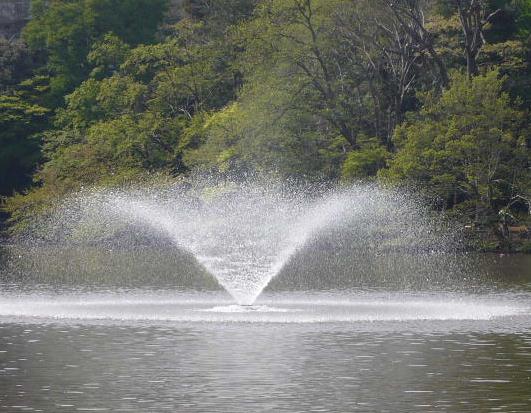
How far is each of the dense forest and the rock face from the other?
19407 mm

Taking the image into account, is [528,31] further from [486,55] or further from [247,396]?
[247,396]

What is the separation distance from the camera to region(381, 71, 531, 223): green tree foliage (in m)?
84.9

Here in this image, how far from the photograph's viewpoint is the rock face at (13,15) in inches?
5709

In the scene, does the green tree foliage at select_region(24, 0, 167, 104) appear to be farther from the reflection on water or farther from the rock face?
the reflection on water

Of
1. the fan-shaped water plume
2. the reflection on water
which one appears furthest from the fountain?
the reflection on water

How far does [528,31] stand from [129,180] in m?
31.5

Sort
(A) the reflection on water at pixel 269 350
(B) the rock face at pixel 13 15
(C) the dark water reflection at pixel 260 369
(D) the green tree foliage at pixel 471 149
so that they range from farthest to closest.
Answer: (B) the rock face at pixel 13 15 < (D) the green tree foliage at pixel 471 149 < (A) the reflection on water at pixel 269 350 < (C) the dark water reflection at pixel 260 369

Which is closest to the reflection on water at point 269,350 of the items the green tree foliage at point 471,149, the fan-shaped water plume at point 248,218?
the fan-shaped water plume at point 248,218

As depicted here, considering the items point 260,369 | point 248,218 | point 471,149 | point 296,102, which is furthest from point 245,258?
point 260,369

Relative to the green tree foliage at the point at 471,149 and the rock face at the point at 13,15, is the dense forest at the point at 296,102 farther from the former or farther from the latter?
the rock face at the point at 13,15

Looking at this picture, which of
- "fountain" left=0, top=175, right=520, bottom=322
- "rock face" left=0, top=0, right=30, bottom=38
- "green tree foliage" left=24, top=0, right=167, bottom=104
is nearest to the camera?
"fountain" left=0, top=175, right=520, bottom=322

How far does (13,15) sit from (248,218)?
5618 cm

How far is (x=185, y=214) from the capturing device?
10388 cm

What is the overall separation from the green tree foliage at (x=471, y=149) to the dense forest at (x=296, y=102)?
11 centimetres
